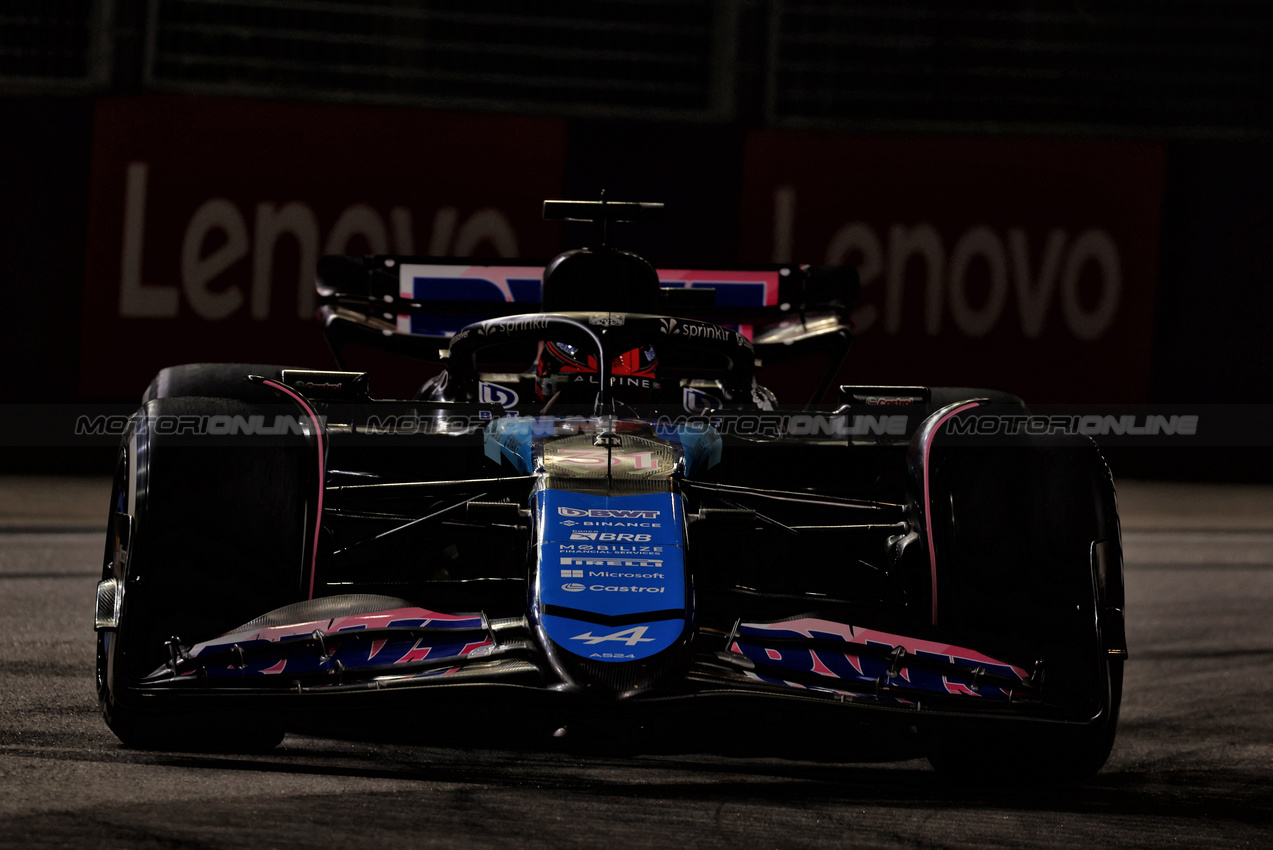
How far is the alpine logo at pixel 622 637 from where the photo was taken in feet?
9.70

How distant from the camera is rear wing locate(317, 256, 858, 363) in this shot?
615cm

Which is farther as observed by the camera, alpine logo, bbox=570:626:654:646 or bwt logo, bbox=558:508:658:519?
bwt logo, bbox=558:508:658:519

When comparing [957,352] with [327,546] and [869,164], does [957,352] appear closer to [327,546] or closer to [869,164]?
[869,164]

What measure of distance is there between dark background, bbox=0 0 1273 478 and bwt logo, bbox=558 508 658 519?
22.4 feet

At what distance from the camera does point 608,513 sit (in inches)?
129

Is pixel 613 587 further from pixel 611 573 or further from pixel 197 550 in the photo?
pixel 197 550

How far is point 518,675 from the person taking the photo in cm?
290

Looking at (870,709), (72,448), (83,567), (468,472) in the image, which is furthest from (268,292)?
(870,709)

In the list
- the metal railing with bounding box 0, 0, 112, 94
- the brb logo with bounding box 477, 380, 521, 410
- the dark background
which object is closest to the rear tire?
the brb logo with bounding box 477, 380, 521, 410

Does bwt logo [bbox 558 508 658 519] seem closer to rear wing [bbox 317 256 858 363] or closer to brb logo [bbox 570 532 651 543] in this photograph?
brb logo [bbox 570 532 651 543]

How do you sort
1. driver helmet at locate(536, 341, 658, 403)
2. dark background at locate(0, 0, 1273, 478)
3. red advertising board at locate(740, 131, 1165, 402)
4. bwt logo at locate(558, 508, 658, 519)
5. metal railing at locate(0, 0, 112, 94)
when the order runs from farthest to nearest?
red advertising board at locate(740, 131, 1165, 402) < metal railing at locate(0, 0, 112, 94) < dark background at locate(0, 0, 1273, 478) < driver helmet at locate(536, 341, 658, 403) < bwt logo at locate(558, 508, 658, 519)

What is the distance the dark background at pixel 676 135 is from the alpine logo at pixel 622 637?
281 inches

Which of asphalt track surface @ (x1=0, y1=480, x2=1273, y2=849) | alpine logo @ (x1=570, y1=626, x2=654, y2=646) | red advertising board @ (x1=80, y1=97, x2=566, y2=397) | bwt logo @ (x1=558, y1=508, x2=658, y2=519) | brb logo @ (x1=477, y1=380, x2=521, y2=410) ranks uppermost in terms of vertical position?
red advertising board @ (x1=80, y1=97, x2=566, y2=397)

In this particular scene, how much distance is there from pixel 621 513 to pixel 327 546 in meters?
0.69
